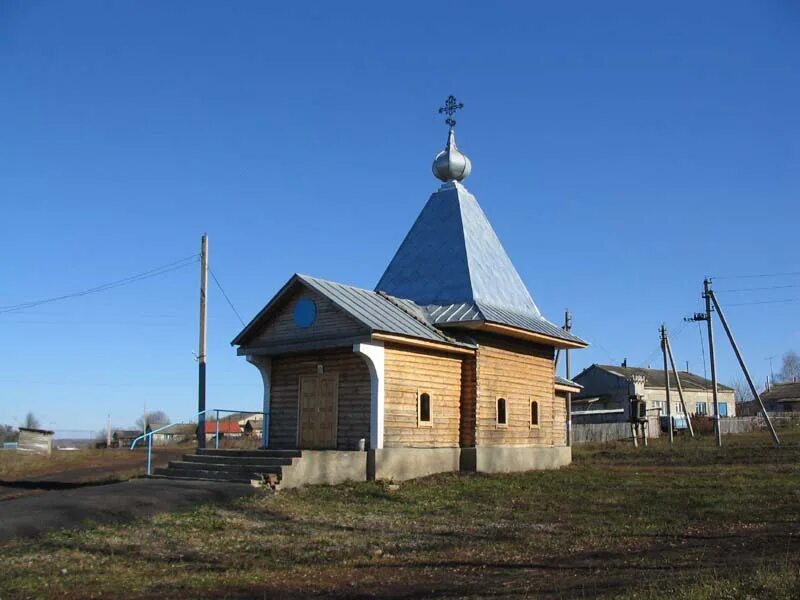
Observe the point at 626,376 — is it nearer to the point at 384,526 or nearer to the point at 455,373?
the point at 455,373

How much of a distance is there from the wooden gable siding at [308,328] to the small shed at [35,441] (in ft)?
62.2

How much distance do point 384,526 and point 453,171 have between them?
13.7m

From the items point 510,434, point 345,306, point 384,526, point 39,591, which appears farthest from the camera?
point 510,434

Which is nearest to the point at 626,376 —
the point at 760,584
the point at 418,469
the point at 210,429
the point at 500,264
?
the point at 210,429

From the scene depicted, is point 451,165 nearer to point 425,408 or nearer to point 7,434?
point 425,408

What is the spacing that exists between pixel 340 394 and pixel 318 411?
84 centimetres

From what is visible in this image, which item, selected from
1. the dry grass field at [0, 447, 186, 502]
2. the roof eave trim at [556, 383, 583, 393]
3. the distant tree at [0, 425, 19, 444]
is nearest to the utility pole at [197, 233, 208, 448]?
the dry grass field at [0, 447, 186, 502]

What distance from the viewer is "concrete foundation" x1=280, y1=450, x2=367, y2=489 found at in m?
16.3

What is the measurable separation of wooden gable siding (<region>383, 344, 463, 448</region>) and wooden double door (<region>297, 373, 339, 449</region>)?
1.45 metres

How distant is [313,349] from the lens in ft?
61.2

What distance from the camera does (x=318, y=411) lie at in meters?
19.1

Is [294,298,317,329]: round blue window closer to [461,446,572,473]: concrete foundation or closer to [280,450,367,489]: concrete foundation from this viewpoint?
[280,450,367,489]: concrete foundation

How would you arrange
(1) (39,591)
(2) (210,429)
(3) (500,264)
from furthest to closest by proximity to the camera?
(2) (210,429)
(3) (500,264)
(1) (39,591)

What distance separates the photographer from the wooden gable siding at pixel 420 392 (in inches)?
709
